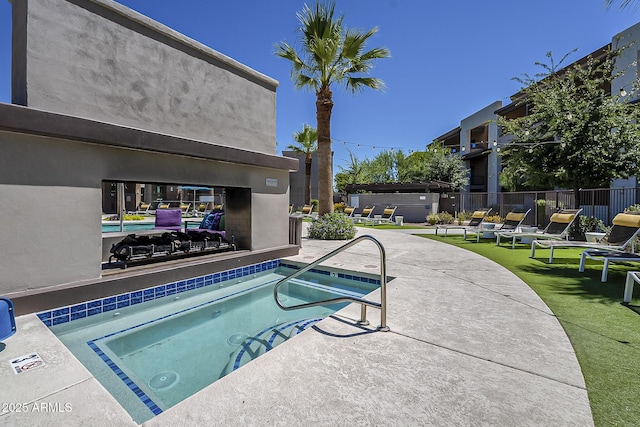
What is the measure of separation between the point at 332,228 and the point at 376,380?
8888 mm

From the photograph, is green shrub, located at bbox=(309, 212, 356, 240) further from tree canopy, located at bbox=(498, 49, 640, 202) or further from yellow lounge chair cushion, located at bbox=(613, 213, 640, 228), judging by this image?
yellow lounge chair cushion, located at bbox=(613, 213, 640, 228)

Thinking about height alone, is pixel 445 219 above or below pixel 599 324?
above

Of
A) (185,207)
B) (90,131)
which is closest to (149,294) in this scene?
(90,131)

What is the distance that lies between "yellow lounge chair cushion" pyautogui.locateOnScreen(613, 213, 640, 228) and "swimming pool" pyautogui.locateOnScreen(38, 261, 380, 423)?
6019 mm

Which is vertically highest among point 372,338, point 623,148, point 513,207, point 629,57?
point 629,57

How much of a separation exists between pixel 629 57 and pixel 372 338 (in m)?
21.3

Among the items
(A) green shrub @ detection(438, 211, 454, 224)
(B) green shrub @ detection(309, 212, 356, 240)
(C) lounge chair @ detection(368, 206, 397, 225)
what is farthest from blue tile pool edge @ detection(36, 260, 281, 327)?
(A) green shrub @ detection(438, 211, 454, 224)

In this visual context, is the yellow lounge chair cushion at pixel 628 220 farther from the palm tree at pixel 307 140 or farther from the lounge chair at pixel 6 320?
the palm tree at pixel 307 140

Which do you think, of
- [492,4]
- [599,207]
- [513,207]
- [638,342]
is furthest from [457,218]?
[638,342]

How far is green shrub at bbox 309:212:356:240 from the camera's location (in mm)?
11359

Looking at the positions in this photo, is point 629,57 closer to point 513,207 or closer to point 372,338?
point 513,207

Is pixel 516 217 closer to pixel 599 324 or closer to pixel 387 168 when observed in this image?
pixel 599 324

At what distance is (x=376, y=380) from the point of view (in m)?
2.50

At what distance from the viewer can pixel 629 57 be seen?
15438mm
